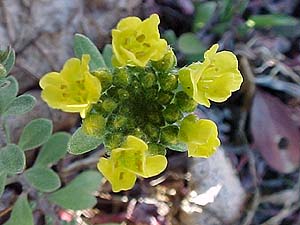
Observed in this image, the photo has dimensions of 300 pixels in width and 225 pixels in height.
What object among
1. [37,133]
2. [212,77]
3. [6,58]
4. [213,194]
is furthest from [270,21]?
[6,58]

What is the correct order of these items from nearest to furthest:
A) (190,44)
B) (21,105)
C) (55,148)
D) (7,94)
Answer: (21,105)
(7,94)
(55,148)
(190,44)

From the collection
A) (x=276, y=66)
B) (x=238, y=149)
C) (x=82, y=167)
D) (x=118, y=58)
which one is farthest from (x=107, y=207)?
(x=118, y=58)

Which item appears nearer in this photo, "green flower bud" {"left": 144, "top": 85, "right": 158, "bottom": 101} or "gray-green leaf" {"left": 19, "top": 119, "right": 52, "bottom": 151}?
"green flower bud" {"left": 144, "top": 85, "right": 158, "bottom": 101}

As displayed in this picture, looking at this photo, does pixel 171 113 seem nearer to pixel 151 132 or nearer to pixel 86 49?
pixel 151 132

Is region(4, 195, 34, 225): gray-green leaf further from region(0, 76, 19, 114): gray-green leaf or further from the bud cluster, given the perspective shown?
the bud cluster

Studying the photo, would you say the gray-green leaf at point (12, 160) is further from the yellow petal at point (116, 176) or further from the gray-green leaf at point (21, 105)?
the yellow petal at point (116, 176)

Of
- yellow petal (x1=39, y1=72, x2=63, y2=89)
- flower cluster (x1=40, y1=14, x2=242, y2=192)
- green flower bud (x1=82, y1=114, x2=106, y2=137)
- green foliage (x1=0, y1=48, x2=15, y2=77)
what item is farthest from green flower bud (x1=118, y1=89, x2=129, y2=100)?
green foliage (x1=0, y1=48, x2=15, y2=77)

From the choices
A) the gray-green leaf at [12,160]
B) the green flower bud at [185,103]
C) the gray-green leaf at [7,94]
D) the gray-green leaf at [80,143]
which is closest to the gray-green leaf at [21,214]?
the gray-green leaf at [12,160]
